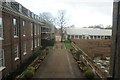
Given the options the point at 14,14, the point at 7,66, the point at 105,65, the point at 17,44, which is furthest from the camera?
the point at 105,65

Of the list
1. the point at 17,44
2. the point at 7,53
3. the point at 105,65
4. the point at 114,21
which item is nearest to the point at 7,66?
the point at 7,53

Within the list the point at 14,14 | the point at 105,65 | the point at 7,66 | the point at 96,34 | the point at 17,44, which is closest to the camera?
the point at 7,66

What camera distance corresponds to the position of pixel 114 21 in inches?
645

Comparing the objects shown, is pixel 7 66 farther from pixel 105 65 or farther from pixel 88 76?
pixel 105 65

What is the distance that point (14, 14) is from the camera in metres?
18.8

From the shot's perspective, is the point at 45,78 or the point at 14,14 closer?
the point at 45,78

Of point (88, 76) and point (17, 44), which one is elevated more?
point (17, 44)

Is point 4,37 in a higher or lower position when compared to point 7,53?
higher

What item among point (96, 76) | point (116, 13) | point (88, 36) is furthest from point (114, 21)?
point (88, 36)

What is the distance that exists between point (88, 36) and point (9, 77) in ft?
207

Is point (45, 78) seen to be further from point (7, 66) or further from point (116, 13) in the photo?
point (116, 13)

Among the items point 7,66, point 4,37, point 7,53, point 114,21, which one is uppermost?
point 114,21

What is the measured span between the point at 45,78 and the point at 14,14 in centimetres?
690

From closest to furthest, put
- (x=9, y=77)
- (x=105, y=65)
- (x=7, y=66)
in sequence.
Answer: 1. (x=9, y=77)
2. (x=7, y=66)
3. (x=105, y=65)
